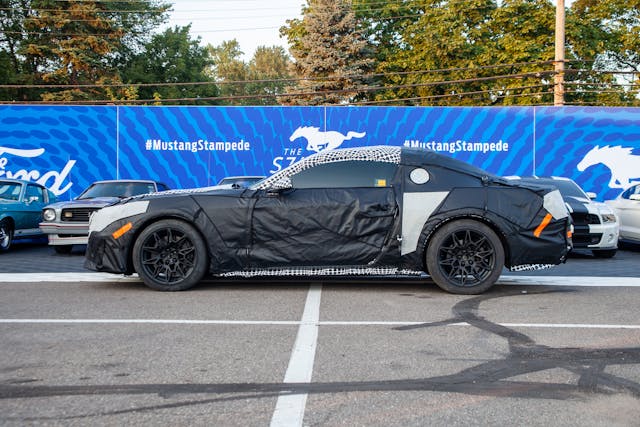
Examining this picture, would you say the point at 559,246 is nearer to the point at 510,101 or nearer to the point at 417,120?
the point at 417,120

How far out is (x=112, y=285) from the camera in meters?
7.80

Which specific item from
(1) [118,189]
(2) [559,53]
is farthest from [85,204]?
(2) [559,53]

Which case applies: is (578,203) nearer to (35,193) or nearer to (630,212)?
(630,212)

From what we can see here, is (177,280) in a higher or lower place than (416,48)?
lower

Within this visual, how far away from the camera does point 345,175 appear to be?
7.34 metres

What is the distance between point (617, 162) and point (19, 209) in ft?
47.4

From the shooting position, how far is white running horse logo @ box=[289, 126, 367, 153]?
17.4m

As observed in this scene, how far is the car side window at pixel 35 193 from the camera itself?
13.4 meters

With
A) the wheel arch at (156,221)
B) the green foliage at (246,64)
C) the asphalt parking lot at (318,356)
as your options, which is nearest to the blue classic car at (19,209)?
the asphalt parking lot at (318,356)

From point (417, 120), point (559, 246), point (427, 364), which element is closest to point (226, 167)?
point (417, 120)

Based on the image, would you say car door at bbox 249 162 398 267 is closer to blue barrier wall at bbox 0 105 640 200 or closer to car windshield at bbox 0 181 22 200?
car windshield at bbox 0 181 22 200

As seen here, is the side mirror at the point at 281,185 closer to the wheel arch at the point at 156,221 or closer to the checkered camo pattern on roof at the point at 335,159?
the checkered camo pattern on roof at the point at 335,159

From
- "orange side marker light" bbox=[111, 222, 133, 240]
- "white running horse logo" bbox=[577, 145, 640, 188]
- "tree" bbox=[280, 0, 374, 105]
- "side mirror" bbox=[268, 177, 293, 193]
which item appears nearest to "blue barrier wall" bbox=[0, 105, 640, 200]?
"white running horse logo" bbox=[577, 145, 640, 188]

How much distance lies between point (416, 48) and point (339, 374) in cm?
3736
